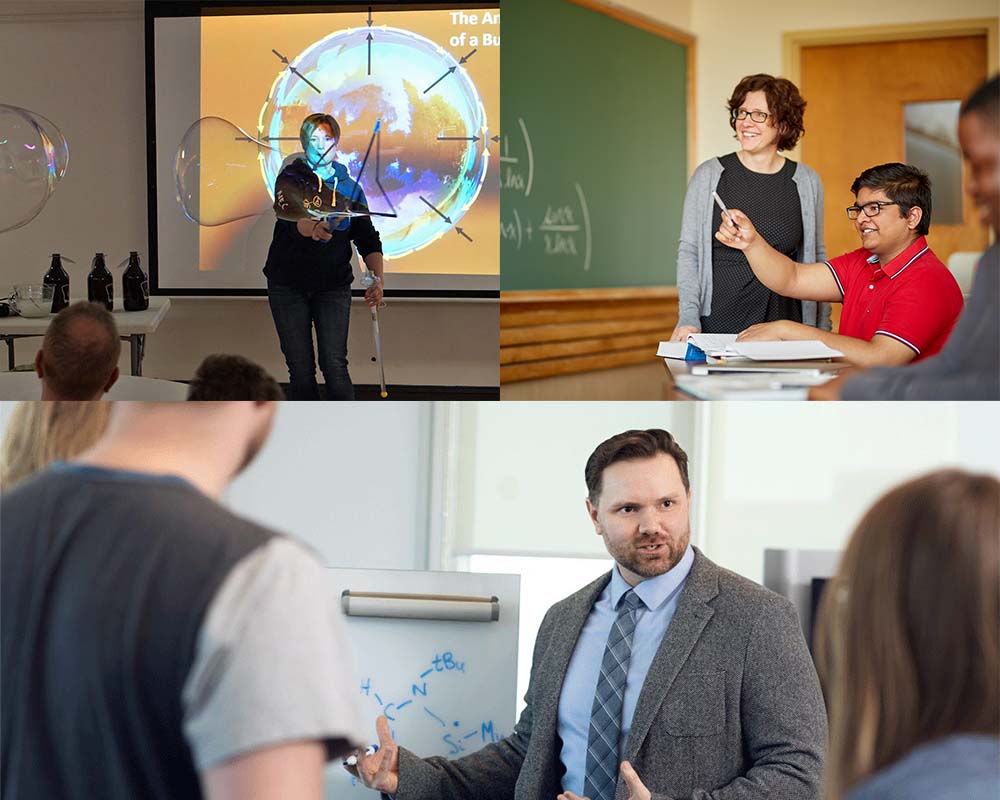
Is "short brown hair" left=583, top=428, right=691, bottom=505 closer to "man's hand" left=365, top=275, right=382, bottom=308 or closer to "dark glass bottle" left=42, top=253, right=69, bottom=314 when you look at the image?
"man's hand" left=365, top=275, right=382, bottom=308

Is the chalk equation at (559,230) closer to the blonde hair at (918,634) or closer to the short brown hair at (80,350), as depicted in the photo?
the short brown hair at (80,350)

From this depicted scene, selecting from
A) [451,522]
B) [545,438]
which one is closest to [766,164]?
[545,438]

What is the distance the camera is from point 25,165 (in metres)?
1.42

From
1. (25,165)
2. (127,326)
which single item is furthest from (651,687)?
(25,165)

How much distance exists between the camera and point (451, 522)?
1388mm

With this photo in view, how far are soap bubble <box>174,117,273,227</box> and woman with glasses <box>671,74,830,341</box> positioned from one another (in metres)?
0.56

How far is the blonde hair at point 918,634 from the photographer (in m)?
0.98

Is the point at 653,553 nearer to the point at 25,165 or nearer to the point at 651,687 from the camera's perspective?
the point at 651,687

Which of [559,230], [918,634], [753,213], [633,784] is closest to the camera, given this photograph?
[918,634]

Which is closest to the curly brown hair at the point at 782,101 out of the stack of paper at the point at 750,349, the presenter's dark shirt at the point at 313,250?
the stack of paper at the point at 750,349

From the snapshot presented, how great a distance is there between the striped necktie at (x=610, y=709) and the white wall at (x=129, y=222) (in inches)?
11.7

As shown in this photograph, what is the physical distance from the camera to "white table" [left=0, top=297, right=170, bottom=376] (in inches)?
54.5

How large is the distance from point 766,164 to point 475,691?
736 mm

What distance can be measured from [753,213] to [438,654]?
2.24ft
